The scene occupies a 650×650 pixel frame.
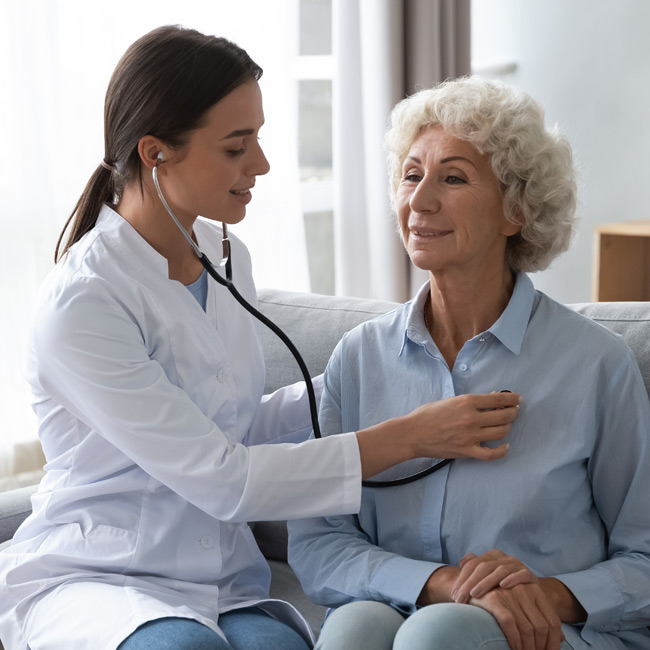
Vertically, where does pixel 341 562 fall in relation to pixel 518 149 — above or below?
below

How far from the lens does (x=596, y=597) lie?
1.26 meters

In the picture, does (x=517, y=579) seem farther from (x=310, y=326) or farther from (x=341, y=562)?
(x=310, y=326)

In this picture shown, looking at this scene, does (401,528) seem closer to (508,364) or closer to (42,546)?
(508,364)

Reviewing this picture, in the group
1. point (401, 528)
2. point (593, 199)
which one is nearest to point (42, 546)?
point (401, 528)

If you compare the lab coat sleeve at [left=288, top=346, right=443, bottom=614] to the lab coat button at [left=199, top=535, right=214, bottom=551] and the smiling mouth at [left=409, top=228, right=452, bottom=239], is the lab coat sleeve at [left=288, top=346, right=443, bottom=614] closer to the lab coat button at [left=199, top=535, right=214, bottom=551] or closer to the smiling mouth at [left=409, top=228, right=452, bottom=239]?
the lab coat button at [left=199, top=535, right=214, bottom=551]

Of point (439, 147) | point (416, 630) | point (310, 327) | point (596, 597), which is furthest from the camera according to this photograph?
point (310, 327)

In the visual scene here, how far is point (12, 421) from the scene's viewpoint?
2568 mm

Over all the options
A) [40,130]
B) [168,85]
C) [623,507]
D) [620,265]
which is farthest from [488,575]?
[620,265]

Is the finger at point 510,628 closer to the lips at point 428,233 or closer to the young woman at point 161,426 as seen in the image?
the young woman at point 161,426

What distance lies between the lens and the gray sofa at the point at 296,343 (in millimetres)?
1703

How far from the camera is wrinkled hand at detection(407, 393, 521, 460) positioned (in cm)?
130

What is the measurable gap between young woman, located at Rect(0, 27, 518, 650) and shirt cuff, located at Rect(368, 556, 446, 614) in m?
0.10

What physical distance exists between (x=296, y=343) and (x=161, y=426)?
0.67 m

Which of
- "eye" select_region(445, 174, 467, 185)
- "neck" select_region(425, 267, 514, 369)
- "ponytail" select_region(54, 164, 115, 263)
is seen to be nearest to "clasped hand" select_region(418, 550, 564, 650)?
"neck" select_region(425, 267, 514, 369)
